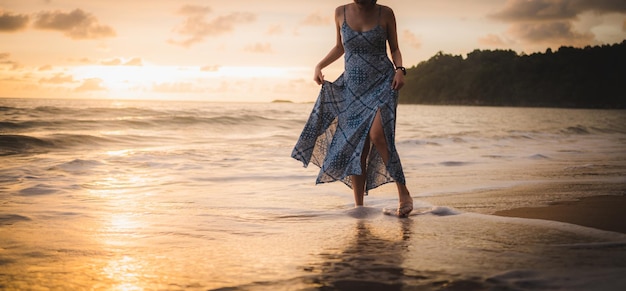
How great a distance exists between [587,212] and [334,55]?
2.51m

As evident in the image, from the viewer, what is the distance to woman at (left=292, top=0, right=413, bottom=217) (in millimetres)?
4625

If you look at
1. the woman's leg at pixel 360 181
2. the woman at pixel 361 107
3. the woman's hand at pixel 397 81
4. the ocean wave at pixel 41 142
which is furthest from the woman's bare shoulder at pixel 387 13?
the ocean wave at pixel 41 142

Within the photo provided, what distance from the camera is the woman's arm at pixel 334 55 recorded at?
491cm

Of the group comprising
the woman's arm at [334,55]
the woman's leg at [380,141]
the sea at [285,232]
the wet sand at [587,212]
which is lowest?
the sea at [285,232]

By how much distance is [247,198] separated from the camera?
5602mm

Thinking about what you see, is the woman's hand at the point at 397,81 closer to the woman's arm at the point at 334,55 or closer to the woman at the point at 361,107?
the woman at the point at 361,107

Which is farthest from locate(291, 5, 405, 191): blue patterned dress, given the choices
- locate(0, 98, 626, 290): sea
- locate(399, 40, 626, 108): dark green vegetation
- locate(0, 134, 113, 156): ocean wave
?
locate(399, 40, 626, 108): dark green vegetation

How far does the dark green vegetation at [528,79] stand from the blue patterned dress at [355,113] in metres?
117

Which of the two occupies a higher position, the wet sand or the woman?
the woman

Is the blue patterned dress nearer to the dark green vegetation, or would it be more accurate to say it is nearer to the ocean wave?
the ocean wave

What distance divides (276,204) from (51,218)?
1927 millimetres

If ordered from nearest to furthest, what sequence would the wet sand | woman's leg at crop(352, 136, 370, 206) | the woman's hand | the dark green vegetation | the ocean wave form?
the wet sand, the woman's hand, woman's leg at crop(352, 136, 370, 206), the ocean wave, the dark green vegetation

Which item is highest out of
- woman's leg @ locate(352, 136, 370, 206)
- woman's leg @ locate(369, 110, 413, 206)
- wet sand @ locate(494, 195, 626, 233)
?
woman's leg @ locate(369, 110, 413, 206)

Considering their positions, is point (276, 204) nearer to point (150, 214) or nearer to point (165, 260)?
point (150, 214)
